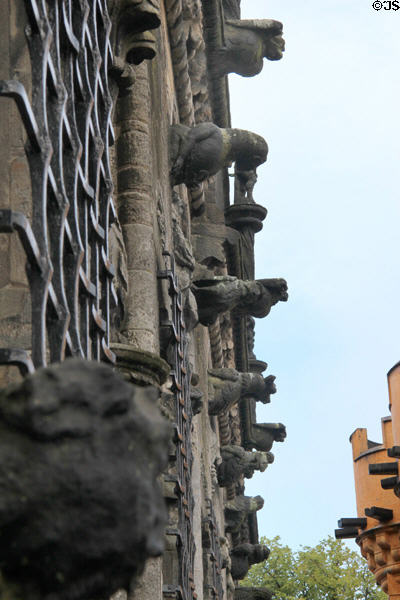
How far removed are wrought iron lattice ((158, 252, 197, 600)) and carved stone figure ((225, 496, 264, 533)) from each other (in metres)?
10.2

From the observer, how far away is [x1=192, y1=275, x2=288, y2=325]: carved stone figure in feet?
37.2

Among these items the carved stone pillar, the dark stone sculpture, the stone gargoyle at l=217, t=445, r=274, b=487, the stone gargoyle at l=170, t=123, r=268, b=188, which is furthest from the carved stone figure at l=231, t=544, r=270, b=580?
the carved stone pillar

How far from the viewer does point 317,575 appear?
124 feet

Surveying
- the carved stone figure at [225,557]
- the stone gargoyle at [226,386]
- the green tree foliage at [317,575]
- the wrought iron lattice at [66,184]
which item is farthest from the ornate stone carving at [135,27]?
the green tree foliage at [317,575]

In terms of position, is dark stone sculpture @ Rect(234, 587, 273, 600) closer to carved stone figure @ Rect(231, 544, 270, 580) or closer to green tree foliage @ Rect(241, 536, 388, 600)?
carved stone figure @ Rect(231, 544, 270, 580)

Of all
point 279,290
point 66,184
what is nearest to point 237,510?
point 279,290

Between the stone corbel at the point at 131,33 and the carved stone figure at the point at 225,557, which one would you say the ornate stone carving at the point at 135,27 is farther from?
the carved stone figure at the point at 225,557

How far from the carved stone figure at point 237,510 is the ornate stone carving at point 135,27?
1262cm

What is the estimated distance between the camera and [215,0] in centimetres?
1257

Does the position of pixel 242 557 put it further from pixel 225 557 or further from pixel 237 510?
pixel 225 557

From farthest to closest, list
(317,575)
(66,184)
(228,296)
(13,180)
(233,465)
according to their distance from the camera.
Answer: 1. (317,575)
2. (233,465)
3. (228,296)
4. (13,180)
5. (66,184)

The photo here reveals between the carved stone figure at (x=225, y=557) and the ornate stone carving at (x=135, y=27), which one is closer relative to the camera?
the ornate stone carving at (x=135, y=27)

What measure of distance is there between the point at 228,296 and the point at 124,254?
13.9ft

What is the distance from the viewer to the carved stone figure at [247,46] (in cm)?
1310
